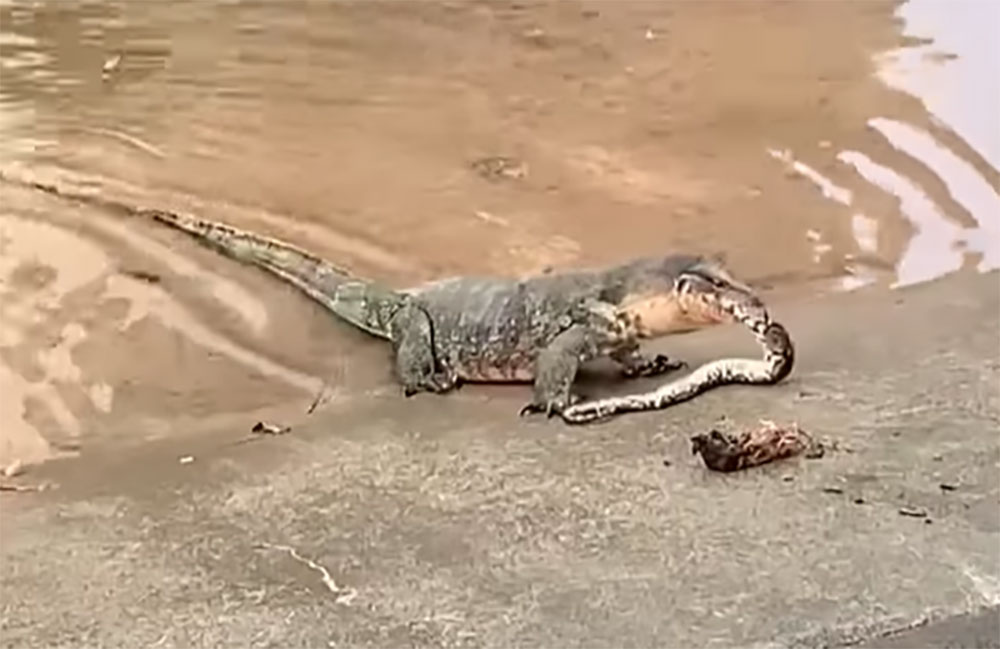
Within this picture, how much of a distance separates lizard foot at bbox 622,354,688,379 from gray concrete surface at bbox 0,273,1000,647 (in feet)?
0.30

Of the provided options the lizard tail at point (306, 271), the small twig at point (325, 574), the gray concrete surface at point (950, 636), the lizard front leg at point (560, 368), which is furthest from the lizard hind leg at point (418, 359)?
the gray concrete surface at point (950, 636)

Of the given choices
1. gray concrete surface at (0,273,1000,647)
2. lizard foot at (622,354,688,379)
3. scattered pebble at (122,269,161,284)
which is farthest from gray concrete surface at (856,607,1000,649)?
scattered pebble at (122,269,161,284)

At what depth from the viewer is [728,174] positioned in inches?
163

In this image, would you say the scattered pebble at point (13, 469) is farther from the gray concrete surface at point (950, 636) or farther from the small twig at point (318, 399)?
the gray concrete surface at point (950, 636)

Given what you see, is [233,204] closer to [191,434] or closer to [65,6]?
[191,434]

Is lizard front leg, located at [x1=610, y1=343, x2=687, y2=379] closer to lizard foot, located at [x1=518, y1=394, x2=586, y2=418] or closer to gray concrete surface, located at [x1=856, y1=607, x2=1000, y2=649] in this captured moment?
lizard foot, located at [x1=518, y1=394, x2=586, y2=418]

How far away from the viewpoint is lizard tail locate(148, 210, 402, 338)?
135 inches

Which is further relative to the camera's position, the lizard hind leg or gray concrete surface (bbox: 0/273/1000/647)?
the lizard hind leg

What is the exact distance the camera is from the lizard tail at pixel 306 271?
344 cm

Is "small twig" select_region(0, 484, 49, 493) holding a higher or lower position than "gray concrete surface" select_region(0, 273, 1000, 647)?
lower

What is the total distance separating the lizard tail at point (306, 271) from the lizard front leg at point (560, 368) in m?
0.50

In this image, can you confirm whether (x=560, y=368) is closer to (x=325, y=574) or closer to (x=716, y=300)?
(x=716, y=300)

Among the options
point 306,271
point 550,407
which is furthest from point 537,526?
point 306,271

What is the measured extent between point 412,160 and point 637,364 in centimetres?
122
